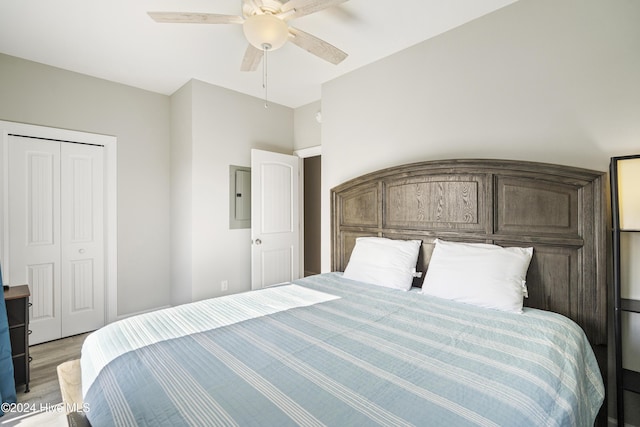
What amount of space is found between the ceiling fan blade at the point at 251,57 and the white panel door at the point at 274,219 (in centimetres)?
145

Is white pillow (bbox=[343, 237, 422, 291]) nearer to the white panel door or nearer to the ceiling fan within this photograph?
the white panel door

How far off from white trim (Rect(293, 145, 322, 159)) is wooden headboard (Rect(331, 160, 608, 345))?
146 cm

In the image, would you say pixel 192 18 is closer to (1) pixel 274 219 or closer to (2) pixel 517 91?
(2) pixel 517 91

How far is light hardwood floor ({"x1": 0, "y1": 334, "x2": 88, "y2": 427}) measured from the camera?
1.90 meters

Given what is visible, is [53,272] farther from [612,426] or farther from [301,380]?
[612,426]

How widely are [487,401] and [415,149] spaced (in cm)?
211

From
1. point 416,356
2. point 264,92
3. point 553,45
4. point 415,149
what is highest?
point 264,92

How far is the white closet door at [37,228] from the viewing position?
286 cm

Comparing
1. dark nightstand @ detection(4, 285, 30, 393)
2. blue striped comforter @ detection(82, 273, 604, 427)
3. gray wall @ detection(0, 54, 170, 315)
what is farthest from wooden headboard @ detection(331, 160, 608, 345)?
dark nightstand @ detection(4, 285, 30, 393)

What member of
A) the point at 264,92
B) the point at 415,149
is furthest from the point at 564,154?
the point at 264,92

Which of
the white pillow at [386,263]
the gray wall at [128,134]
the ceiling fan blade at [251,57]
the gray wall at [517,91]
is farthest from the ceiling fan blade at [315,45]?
the gray wall at [128,134]

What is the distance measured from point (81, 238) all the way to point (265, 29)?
2984mm

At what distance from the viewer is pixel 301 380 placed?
41.8 inches

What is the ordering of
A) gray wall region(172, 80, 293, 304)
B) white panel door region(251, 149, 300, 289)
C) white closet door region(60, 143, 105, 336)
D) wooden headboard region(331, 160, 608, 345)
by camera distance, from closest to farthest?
wooden headboard region(331, 160, 608, 345) < white closet door region(60, 143, 105, 336) < gray wall region(172, 80, 293, 304) < white panel door region(251, 149, 300, 289)
